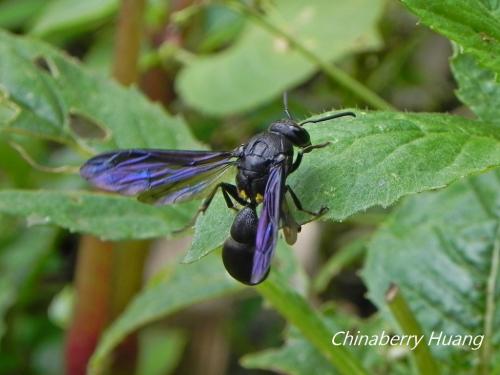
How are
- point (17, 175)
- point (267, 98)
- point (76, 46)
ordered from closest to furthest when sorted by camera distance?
point (267, 98) → point (17, 175) → point (76, 46)

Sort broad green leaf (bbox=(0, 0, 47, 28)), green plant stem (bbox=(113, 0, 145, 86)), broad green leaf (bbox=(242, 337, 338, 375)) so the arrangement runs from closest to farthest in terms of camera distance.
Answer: broad green leaf (bbox=(242, 337, 338, 375)) < green plant stem (bbox=(113, 0, 145, 86)) < broad green leaf (bbox=(0, 0, 47, 28))

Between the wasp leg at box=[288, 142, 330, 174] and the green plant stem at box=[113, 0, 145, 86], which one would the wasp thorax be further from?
the green plant stem at box=[113, 0, 145, 86]

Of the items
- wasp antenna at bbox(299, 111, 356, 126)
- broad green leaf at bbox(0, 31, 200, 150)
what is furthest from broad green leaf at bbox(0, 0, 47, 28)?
wasp antenna at bbox(299, 111, 356, 126)

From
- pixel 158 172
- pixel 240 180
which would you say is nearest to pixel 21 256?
pixel 158 172

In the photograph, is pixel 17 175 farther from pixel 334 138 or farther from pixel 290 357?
pixel 334 138

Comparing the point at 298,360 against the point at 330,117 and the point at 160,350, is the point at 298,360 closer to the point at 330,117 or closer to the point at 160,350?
the point at 330,117

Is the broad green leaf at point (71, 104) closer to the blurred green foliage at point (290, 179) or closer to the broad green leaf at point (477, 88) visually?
the blurred green foliage at point (290, 179)

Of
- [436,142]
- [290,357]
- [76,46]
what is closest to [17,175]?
[76,46]
